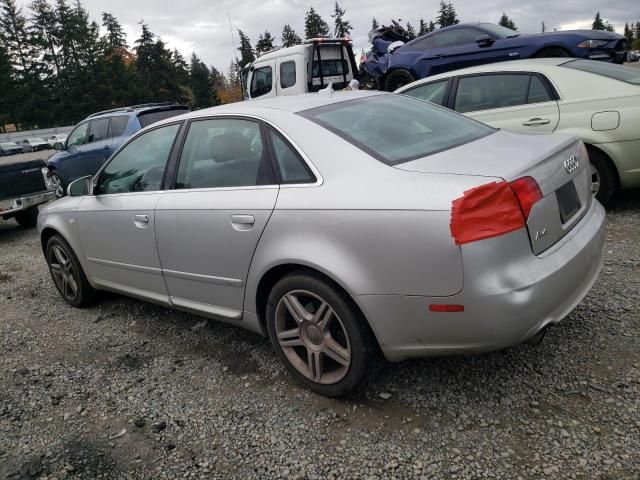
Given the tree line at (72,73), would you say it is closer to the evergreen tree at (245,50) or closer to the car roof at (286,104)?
the evergreen tree at (245,50)

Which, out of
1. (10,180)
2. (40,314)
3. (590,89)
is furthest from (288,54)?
(40,314)

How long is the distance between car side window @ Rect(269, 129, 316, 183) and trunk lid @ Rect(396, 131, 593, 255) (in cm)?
49

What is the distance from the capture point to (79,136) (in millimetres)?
10844

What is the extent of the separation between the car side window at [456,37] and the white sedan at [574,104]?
15.5 feet

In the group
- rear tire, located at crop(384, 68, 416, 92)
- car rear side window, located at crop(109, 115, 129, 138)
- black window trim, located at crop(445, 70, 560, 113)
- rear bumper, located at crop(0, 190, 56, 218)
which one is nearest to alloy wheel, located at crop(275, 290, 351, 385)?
black window trim, located at crop(445, 70, 560, 113)

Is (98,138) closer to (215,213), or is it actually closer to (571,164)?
(215,213)

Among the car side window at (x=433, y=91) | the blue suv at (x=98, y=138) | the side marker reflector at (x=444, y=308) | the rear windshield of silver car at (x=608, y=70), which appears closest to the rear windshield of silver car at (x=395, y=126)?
the side marker reflector at (x=444, y=308)

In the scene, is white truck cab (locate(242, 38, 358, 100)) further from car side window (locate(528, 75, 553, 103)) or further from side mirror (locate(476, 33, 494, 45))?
car side window (locate(528, 75, 553, 103))

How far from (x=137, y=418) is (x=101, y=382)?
1.84 ft

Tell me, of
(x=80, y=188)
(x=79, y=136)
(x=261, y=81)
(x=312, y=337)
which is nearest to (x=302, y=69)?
(x=261, y=81)

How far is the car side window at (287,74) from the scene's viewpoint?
11.7 meters

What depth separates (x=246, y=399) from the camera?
2834 millimetres

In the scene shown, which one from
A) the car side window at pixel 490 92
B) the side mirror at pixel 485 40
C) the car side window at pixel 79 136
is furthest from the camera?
the car side window at pixel 79 136

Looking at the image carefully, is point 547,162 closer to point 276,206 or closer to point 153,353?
point 276,206
